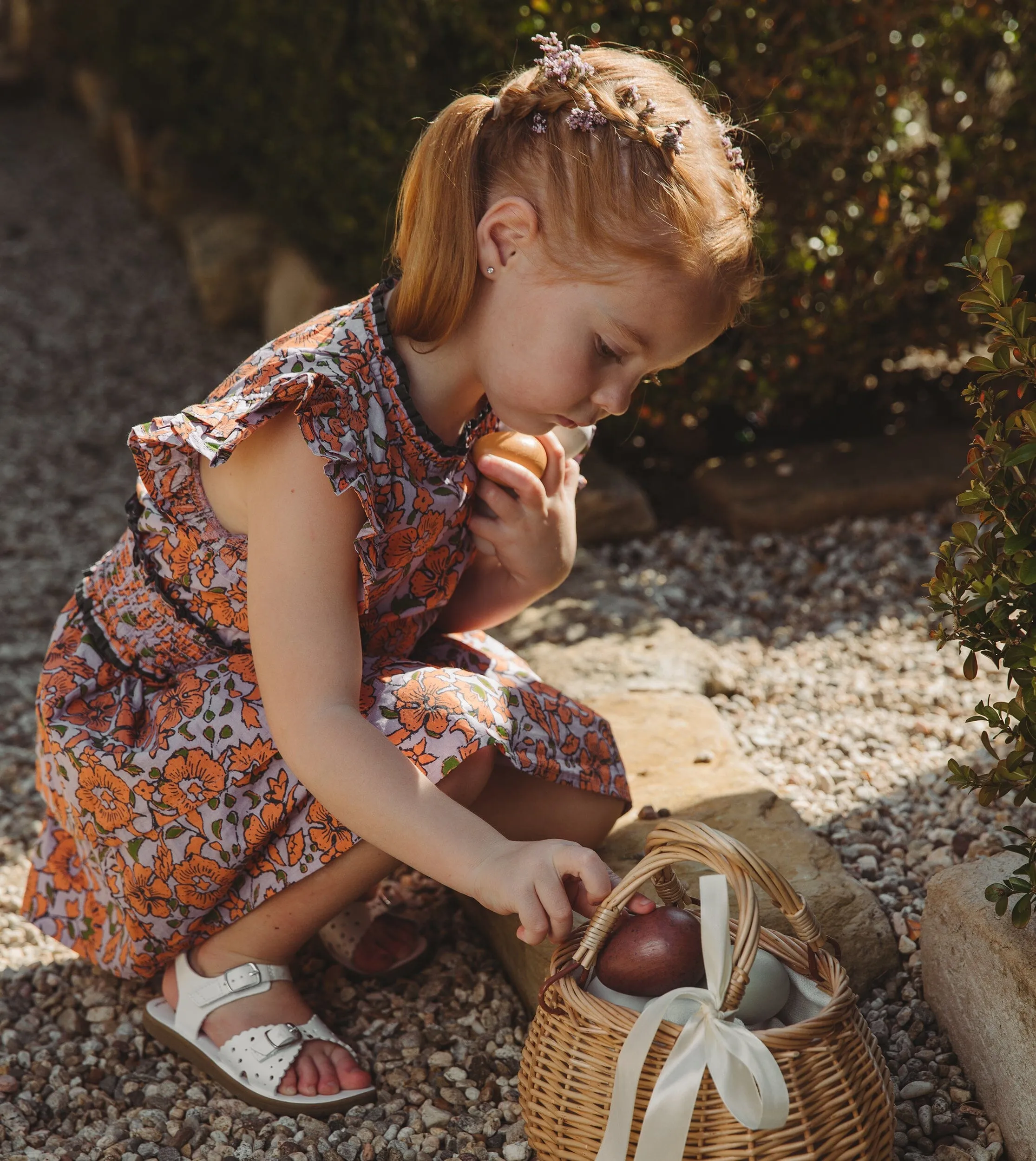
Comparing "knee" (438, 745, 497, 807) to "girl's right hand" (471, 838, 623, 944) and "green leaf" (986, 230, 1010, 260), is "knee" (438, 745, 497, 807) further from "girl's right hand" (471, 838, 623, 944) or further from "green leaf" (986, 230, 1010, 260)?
"green leaf" (986, 230, 1010, 260)

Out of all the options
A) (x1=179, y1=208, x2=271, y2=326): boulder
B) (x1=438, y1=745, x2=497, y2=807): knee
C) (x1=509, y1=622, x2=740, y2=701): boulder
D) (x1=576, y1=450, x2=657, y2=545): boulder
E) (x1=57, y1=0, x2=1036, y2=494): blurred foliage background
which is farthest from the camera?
(x1=179, y1=208, x2=271, y2=326): boulder

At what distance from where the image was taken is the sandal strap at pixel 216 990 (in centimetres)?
192

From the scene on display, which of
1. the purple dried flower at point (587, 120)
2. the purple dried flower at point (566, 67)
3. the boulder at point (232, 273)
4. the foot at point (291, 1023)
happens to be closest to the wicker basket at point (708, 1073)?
the foot at point (291, 1023)

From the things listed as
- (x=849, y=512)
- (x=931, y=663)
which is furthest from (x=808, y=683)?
(x=849, y=512)

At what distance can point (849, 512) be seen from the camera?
351 centimetres

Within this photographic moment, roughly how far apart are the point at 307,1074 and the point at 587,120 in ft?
4.66

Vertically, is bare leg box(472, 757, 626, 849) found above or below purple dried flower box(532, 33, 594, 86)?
below

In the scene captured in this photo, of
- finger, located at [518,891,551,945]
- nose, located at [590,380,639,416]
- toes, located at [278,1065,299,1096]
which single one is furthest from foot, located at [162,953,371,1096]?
nose, located at [590,380,639,416]

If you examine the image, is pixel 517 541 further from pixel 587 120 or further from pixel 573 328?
pixel 587 120

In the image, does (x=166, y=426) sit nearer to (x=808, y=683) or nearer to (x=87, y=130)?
(x=808, y=683)

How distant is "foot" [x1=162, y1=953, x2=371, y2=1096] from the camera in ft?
6.02

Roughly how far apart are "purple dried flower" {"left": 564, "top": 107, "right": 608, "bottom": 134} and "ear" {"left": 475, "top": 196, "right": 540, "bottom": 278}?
0.12 metres

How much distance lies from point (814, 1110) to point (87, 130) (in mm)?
8508

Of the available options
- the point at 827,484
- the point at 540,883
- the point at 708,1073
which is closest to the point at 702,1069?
the point at 708,1073
